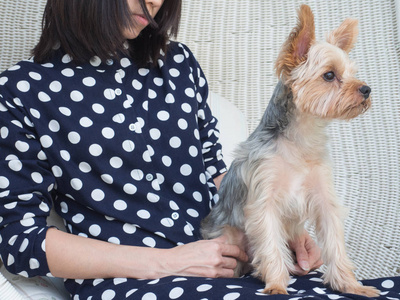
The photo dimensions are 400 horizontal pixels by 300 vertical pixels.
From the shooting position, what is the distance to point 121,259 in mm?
1382

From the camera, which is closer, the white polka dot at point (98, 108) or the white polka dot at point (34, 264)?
the white polka dot at point (34, 264)

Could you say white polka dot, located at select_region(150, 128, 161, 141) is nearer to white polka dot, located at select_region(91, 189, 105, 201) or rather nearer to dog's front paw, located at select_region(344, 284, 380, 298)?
white polka dot, located at select_region(91, 189, 105, 201)

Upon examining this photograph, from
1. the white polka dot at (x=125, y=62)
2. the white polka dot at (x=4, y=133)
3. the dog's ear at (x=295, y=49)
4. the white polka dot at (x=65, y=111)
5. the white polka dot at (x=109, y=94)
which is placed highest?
the dog's ear at (x=295, y=49)

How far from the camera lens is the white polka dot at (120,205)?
146cm

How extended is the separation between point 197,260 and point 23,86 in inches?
25.3

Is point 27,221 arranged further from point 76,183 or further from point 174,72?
point 174,72

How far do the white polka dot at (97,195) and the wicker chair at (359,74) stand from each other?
2.57 ft

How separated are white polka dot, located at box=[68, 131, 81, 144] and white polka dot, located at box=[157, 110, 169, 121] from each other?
0.86ft

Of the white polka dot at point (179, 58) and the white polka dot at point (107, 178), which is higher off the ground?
the white polka dot at point (179, 58)

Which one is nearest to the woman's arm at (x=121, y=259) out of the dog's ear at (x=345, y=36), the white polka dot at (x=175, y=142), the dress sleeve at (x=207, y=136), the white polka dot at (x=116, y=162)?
the white polka dot at (x=116, y=162)

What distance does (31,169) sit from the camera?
139cm

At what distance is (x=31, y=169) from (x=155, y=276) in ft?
1.36

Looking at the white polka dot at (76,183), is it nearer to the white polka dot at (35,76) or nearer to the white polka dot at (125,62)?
the white polka dot at (35,76)

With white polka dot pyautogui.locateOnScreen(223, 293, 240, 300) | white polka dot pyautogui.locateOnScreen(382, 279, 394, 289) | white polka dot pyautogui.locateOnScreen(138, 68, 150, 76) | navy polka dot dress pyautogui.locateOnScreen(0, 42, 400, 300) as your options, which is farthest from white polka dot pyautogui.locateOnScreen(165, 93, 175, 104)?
white polka dot pyautogui.locateOnScreen(382, 279, 394, 289)
